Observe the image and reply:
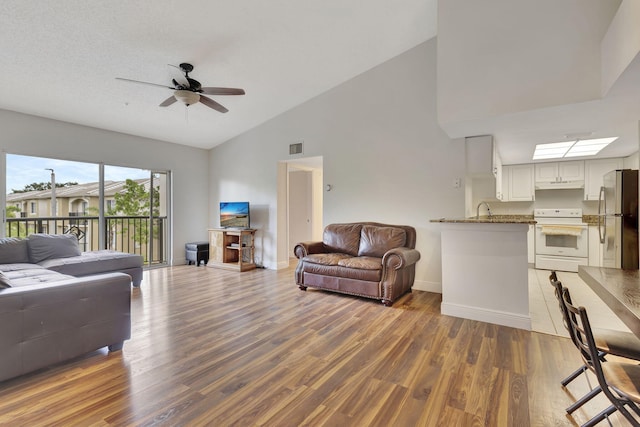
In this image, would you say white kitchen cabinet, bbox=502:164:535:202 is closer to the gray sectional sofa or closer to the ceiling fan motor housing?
the ceiling fan motor housing

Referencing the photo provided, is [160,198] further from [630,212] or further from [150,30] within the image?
[630,212]

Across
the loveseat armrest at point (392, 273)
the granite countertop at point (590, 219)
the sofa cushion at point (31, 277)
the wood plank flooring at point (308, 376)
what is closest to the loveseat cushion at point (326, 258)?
the loveseat armrest at point (392, 273)

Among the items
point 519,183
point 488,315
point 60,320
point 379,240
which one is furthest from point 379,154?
point 60,320

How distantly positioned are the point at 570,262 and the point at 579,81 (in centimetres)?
405

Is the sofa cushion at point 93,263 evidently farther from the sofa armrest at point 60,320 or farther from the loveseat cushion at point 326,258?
the loveseat cushion at point 326,258

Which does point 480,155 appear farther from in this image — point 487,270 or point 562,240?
point 562,240

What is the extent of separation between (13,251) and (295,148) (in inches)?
A: 171

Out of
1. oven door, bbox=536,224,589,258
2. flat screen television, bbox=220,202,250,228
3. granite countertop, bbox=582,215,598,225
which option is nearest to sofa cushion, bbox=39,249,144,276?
flat screen television, bbox=220,202,250,228

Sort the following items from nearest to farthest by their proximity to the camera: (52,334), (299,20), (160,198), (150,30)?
(52,334) → (150,30) → (299,20) → (160,198)

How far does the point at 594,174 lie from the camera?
516 centimetres

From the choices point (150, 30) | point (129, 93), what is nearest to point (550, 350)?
point (150, 30)

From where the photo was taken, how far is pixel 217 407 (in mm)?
1747

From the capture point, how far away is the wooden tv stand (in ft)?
19.4

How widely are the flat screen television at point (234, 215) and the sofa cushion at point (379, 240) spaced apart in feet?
8.75
